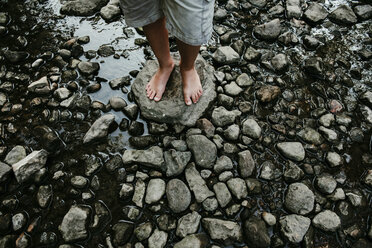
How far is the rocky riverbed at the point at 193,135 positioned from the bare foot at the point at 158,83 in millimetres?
66

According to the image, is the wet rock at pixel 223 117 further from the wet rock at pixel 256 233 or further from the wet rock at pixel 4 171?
the wet rock at pixel 4 171

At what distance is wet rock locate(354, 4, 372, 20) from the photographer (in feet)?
7.93

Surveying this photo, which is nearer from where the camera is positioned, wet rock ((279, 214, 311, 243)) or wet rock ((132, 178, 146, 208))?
wet rock ((279, 214, 311, 243))

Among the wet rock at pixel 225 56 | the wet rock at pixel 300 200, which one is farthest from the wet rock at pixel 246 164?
the wet rock at pixel 225 56

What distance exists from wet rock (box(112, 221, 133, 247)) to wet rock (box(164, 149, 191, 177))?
369 millimetres

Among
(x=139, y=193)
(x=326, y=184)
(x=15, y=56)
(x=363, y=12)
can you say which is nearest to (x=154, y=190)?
(x=139, y=193)

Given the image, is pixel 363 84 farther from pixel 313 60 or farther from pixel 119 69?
pixel 119 69

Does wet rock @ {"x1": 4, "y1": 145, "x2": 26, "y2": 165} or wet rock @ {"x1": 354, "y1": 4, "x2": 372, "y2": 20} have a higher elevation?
wet rock @ {"x1": 354, "y1": 4, "x2": 372, "y2": 20}

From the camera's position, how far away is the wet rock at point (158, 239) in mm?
1378

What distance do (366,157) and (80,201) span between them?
1.78 m

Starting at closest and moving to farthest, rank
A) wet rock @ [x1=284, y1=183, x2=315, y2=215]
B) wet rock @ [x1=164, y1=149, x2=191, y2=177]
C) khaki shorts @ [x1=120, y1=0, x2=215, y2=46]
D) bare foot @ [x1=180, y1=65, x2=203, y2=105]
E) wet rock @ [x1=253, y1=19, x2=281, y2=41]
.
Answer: khaki shorts @ [x1=120, y1=0, x2=215, y2=46] → wet rock @ [x1=284, y1=183, x2=315, y2=215] → wet rock @ [x1=164, y1=149, x2=191, y2=177] → bare foot @ [x1=180, y1=65, x2=203, y2=105] → wet rock @ [x1=253, y1=19, x2=281, y2=41]

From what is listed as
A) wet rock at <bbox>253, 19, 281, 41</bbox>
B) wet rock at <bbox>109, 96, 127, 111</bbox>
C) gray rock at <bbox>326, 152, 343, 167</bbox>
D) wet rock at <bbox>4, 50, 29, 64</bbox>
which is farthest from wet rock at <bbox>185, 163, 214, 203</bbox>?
wet rock at <bbox>4, 50, 29, 64</bbox>

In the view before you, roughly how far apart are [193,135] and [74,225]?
85 cm

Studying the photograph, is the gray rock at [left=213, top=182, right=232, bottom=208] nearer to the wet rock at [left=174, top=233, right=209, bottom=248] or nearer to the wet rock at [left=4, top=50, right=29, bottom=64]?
the wet rock at [left=174, top=233, right=209, bottom=248]
